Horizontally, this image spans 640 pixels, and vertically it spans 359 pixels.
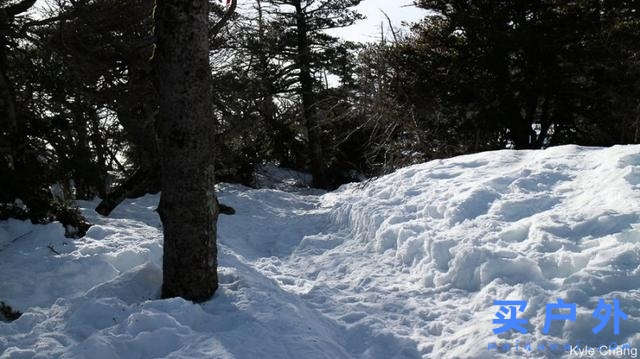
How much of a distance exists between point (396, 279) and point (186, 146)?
2.95 meters

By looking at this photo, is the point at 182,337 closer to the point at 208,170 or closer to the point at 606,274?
the point at 208,170

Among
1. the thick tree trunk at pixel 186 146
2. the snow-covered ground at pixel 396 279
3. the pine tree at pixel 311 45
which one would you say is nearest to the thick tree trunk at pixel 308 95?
the pine tree at pixel 311 45

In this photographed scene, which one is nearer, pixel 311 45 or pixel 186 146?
pixel 186 146

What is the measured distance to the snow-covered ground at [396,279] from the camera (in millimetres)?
→ 3715

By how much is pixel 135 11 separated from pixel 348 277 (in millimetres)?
6039

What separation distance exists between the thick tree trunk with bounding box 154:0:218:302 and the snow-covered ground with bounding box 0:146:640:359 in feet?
1.25

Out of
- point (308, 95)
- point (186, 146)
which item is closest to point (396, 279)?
point (186, 146)

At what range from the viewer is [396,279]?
18.6 ft

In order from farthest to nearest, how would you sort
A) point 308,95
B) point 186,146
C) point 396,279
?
point 308,95, point 396,279, point 186,146

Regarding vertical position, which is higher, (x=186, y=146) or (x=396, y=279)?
(x=186, y=146)

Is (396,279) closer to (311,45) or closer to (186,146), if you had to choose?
(186,146)

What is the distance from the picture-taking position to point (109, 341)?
3.56m

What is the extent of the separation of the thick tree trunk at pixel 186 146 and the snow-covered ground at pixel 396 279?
380 millimetres

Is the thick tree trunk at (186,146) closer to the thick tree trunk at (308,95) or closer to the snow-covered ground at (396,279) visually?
the snow-covered ground at (396,279)
